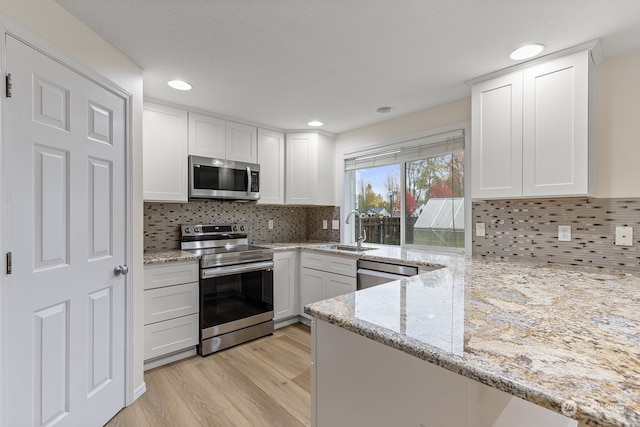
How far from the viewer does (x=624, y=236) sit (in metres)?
1.88

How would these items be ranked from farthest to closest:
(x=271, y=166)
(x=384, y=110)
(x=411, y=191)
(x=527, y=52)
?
(x=271, y=166) < (x=411, y=191) < (x=384, y=110) < (x=527, y=52)

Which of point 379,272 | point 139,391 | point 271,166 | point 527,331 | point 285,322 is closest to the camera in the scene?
point 527,331

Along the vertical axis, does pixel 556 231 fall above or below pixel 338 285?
above

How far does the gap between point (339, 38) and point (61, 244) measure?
184 centimetres

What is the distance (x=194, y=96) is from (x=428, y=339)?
2624 mm

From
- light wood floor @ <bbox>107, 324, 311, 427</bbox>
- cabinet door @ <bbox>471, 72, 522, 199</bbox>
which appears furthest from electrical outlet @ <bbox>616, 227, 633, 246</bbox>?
light wood floor @ <bbox>107, 324, 311, 427</bbox>

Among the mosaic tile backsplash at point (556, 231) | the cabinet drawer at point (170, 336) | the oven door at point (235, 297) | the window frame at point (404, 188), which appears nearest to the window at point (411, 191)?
the window frame at point (404, 188)

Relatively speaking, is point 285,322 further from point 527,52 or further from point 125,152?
point 527,52

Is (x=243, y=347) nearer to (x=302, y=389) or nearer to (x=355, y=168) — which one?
(x=302, y=389)

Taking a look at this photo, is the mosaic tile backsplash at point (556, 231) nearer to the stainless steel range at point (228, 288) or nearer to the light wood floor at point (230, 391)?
the light wood floor at point (230, 391)

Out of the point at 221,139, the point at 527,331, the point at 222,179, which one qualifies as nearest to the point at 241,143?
the point at 221,139

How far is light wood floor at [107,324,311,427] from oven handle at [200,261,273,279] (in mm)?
700

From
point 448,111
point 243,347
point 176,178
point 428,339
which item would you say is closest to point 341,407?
point 428,339

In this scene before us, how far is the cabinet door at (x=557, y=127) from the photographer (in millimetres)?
1796
